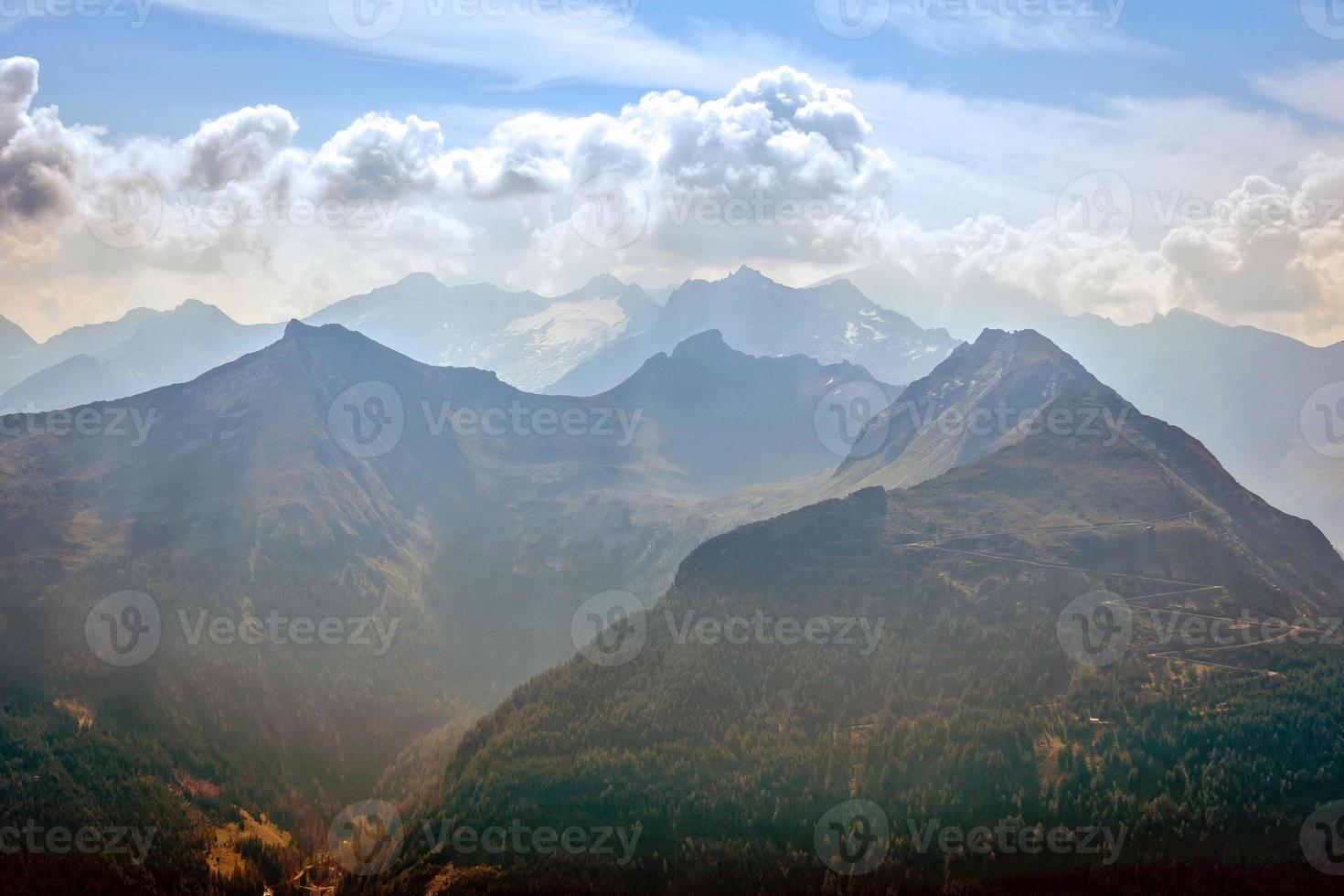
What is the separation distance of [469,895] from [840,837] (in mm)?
79657

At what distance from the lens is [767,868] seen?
19162cm

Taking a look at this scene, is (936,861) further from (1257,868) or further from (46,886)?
(46,886)

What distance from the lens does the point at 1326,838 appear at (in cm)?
17638

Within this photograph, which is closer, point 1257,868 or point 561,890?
point 1257,868

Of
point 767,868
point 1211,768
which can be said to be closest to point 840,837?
point 767,868
